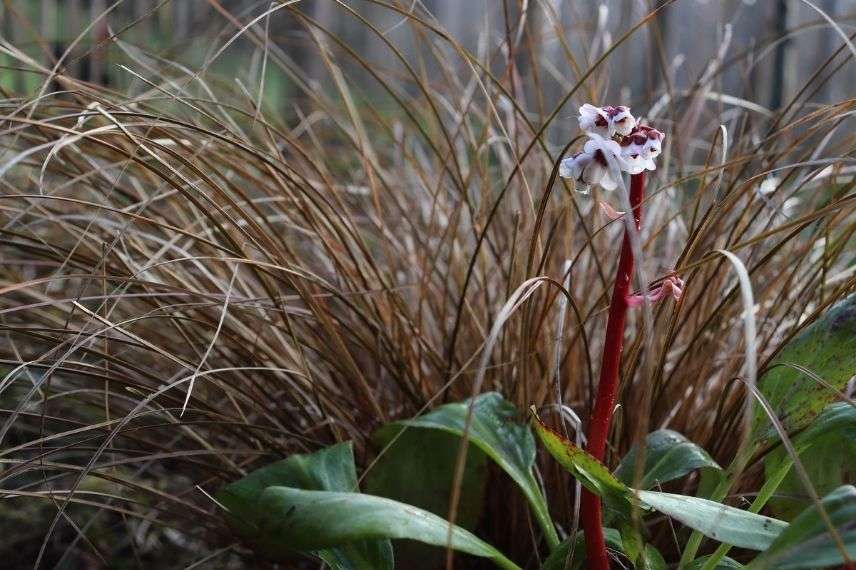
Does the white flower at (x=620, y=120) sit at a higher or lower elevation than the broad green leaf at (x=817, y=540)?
higher

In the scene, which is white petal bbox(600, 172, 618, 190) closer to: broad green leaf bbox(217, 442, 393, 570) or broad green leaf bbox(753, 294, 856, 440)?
broad green leaf bbox(753, 294, 856, 440)

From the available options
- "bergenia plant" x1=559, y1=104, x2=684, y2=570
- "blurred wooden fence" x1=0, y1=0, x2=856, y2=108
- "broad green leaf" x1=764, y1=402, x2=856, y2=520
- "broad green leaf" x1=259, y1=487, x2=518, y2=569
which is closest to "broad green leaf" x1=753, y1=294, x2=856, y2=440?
"broad green leaf" x1=764, y1=402, x2=856, y2=520

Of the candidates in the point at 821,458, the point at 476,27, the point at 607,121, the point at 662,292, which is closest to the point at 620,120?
the point at 607,121

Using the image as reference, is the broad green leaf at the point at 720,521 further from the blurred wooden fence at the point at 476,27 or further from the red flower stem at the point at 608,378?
the blurred wooden fence at the point at 476,27

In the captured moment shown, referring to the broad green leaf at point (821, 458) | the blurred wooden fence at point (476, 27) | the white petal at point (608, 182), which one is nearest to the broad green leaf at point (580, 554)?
the broad green leaf at point (821, 458)

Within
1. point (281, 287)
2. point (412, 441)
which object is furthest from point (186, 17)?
point (412, 441)

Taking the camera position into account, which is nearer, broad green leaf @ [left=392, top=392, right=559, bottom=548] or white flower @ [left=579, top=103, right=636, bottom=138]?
white flower @ [left=579, top=103, right=636, bottom=138]
